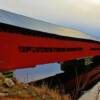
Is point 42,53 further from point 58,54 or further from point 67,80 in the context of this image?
point 67,80

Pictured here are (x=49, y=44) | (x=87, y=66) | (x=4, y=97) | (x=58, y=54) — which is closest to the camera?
(x=4, y=97)

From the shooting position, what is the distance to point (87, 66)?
3041 centimetres

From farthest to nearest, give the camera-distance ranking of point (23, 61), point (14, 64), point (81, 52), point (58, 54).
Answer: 1. point (81, 52)
2. point (58, 54)
3. point (23, 61)
4. point (14, 64)

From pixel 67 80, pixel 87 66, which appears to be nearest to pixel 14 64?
pixel 67 80

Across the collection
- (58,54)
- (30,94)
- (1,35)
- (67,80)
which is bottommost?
(67,80)

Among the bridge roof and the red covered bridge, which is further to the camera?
the bridge roof

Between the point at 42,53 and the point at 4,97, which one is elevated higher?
the point at 42,53

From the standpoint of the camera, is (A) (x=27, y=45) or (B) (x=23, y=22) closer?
(A) (x=27, y=45)

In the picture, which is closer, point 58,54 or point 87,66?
point 58,54

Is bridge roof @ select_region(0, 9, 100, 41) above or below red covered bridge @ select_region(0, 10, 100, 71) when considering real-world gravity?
above

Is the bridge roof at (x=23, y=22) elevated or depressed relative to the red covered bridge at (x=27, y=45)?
elevated

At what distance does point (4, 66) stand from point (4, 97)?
1022 mm

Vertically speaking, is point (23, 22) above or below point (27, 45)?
above

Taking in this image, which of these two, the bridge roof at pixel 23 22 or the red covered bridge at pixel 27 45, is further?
the bridge roof at pixel 23 22
